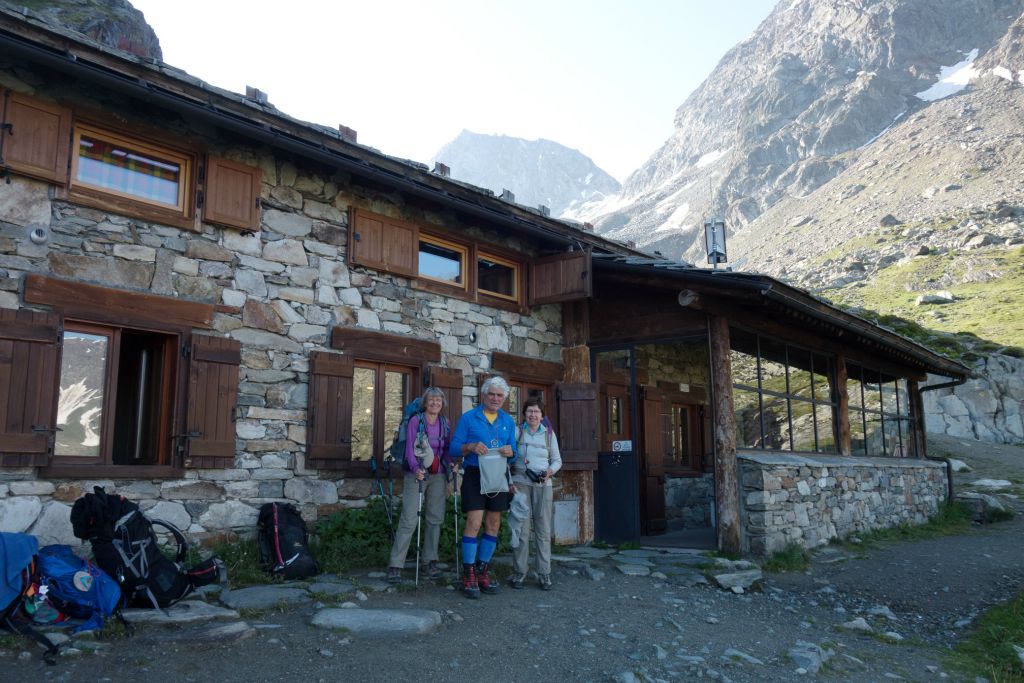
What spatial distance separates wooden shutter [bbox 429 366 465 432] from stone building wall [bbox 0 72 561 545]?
8.6 inches

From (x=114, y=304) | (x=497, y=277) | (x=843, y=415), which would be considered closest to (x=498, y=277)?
(x=497, y=277)

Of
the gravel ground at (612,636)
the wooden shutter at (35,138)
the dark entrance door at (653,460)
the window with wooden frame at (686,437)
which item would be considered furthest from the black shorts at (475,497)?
the window with wooden frame at (686,437)

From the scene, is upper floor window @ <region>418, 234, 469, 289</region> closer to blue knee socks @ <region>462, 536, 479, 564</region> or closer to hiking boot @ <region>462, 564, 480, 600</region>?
blue knee socks @ <region>462, 536, 479, 564</region>

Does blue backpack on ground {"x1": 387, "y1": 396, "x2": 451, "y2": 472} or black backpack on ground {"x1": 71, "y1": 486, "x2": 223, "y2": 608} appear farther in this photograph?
blue backpack on ground {"x1": 387, "y1": 396, "x2": 451, "y2": 472}

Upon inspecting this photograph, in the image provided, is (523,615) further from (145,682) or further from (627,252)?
(627,252)

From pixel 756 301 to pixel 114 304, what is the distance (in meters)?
6.31

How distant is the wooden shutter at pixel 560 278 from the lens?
8.80m

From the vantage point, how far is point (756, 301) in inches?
336

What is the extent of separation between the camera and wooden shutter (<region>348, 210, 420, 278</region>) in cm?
740

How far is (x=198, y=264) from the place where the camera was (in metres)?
6.28

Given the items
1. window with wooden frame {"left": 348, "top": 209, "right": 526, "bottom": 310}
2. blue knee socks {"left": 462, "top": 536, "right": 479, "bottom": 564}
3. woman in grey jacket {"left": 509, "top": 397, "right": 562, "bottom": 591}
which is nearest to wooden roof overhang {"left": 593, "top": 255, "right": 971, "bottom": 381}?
window with wooden frame {"left": 348, "top": 209, "right": 526, "bottom": 310}

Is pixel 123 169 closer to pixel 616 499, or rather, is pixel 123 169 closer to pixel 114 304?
pixel 114 304

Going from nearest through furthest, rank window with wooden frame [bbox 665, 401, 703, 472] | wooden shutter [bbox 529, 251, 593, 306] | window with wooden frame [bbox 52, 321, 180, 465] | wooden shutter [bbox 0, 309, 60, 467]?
wooden shutter [bbox 0, 309, 60, 467] < window with wooden frame [bbox 52, 321, 180, 465] < wooden shutter [bbox 529, 251, 593, 306] < window with wooden frame [bbox 665, 401, 703, 472]

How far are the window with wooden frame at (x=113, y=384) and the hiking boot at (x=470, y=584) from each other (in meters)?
2.12
